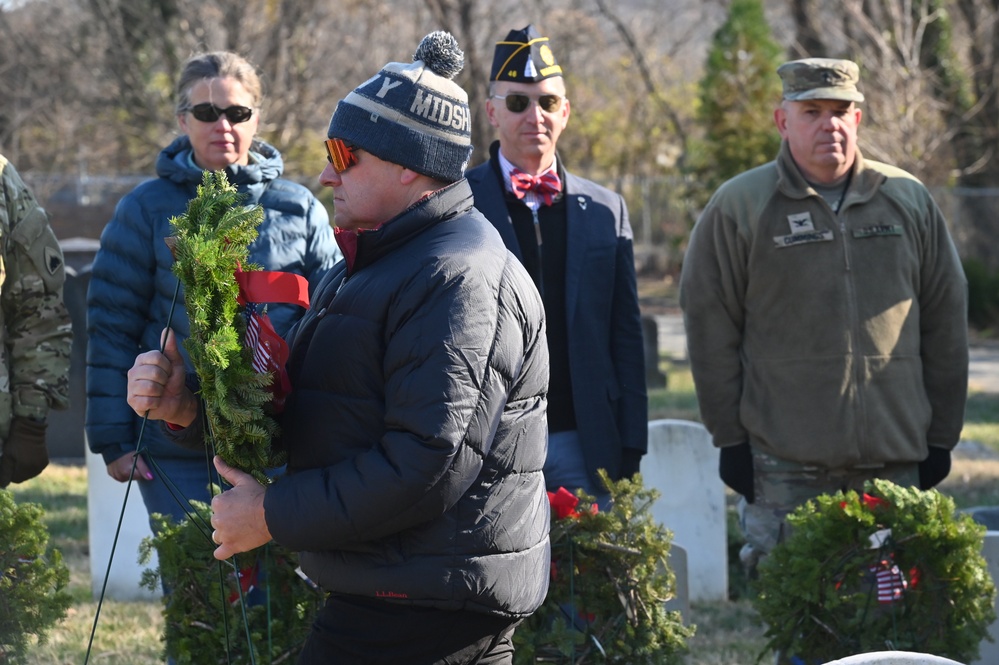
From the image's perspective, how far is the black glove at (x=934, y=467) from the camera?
510 centimetres

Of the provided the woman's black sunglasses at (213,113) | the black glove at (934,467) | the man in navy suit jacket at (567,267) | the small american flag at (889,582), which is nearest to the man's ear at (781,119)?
the man in navy suit jacket at (567,267)

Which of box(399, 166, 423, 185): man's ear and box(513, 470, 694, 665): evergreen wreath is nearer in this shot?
box(399, 166, 423, 185): man's ear

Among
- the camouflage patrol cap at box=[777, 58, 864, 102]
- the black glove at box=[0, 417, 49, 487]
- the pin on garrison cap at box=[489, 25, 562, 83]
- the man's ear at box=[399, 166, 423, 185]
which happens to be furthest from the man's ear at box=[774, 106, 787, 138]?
the black glove at box=[0, 417, 49, 487]

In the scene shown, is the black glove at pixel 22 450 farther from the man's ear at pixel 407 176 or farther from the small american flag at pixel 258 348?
the man's ear at pixel 407 176

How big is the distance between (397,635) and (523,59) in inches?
105

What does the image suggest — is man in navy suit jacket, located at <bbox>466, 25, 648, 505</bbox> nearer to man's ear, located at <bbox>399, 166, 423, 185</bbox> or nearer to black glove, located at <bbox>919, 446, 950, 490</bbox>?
black glove, located at <bbox>919, 446, 950, 490</bbox>

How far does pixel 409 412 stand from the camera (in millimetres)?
2475

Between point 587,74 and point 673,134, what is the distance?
9.72 ft

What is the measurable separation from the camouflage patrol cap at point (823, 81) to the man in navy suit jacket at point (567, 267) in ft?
2.93

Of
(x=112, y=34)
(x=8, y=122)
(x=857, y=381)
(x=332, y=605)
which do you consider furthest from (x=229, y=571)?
(x=8, y=122)

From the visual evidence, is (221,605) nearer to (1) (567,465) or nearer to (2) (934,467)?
(1) (567,465)

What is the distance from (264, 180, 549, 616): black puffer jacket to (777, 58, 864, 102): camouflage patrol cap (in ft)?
8.31

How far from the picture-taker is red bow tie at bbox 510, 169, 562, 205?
4.63 meters

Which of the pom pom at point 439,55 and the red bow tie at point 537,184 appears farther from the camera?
the red bow tie at point 537,184
